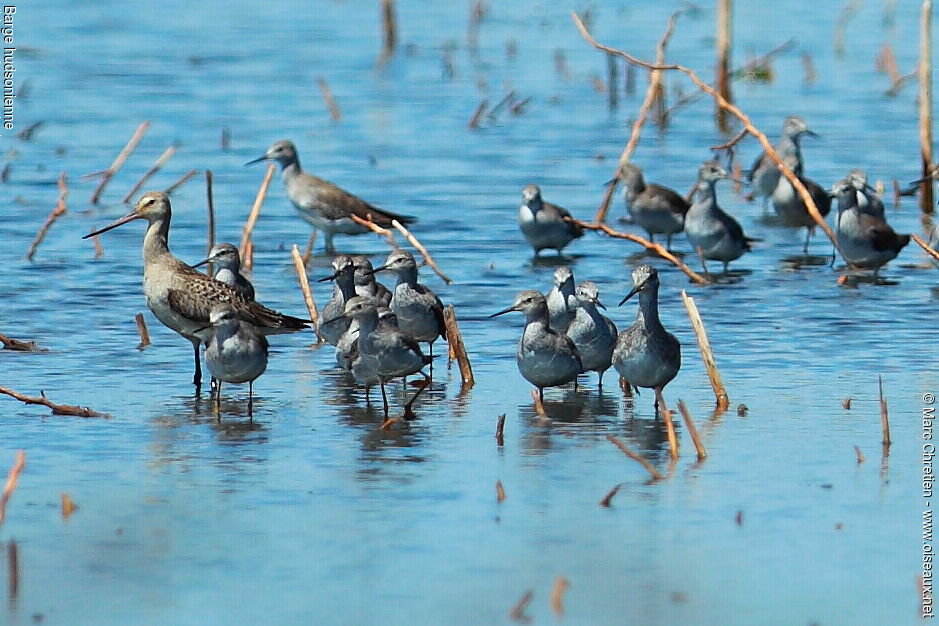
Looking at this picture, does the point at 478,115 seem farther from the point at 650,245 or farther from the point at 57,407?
the point at 57,407

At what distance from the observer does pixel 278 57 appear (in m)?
32.7

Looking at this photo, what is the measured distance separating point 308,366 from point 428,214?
25.0 feet

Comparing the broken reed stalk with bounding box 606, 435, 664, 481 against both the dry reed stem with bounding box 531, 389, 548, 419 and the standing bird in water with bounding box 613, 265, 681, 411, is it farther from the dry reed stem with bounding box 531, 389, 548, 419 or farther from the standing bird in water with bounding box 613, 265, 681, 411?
the standing bird in water with bounding box 613, 265, 681, 411

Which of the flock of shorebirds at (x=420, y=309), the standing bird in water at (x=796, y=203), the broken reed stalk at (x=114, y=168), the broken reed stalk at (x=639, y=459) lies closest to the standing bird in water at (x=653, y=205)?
the flock of shorebirds at (x=420, y=309)

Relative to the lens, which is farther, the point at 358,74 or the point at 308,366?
the point at 358,74

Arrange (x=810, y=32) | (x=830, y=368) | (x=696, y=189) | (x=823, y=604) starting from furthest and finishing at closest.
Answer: (x=810, y=32) < (x=696, y=189) < (x=830, y=368) < (x=823, y=604)

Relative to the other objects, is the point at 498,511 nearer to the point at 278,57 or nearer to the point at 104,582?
the point at 104,582

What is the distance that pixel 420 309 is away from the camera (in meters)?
13.3

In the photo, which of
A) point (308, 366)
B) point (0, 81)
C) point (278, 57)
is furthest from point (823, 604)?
point (278, 57)

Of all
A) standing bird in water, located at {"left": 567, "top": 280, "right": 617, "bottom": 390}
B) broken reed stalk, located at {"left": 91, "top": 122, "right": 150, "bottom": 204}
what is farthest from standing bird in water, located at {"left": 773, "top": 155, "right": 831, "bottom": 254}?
standing bird in water, located at {"left": 567, "top": 280, "right": 617, "bottom": 390}

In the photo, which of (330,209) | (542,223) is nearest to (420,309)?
(542,223)

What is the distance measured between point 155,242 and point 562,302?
9.52 ft

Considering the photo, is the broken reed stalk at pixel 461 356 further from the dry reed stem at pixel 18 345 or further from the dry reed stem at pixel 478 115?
the dry reed stem at pixel 478 115

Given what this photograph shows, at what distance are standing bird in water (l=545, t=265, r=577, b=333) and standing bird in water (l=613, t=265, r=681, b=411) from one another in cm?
Answer: 171
